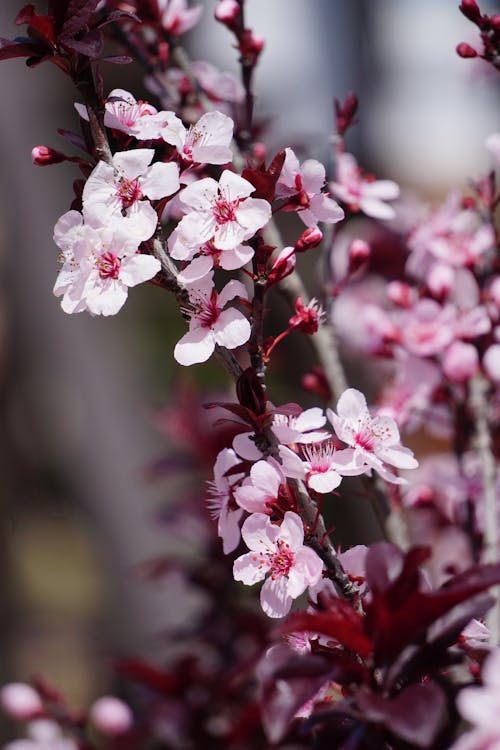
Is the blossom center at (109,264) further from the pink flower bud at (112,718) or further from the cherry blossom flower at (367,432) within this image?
the pink flower bud at (112,718)

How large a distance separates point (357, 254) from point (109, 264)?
1.38 feet

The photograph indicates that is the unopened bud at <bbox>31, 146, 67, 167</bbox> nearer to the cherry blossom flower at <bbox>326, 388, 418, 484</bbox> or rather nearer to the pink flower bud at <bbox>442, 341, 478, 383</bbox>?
the cherry blossom flower at <bbox>326, 388, 418, 484</bbox>

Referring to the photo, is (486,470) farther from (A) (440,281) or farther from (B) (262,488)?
(B) (262,488)

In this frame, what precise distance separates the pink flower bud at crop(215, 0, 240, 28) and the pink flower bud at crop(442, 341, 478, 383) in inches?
19.7

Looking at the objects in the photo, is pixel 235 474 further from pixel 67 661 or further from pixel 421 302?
pixel 67 661

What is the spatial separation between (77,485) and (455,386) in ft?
4.93

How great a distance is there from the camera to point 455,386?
3.76 ft

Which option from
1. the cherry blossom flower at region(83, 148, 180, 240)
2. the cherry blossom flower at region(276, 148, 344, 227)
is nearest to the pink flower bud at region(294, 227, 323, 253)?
the cherry blossom flower at region(276, 148, 344, 227)

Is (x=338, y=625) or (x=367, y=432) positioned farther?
(x=367, y=432)

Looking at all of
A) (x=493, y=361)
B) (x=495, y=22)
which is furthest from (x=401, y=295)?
(x=495, y=22)

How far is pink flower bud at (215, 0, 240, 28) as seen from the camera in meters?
0.99

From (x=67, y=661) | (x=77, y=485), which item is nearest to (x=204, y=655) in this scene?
(x=77, y=485)

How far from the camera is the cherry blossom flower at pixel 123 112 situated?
2.20ft

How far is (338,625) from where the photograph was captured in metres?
0.59
